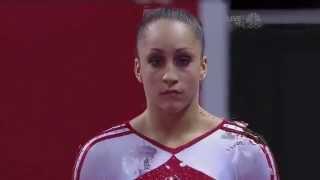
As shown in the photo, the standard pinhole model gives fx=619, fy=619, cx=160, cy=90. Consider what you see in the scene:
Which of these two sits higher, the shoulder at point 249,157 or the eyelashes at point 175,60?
the eyelashes at point 175,60

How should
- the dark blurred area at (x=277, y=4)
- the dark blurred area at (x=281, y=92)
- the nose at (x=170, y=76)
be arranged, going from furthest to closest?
the dark blurred area at (x=281, y=92)
the dark blurred area at (x=277, y=4)
the nose at (x=170, y=76)

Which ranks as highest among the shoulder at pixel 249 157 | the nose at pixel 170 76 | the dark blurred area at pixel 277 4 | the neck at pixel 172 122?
the dark blurred area at pixel 277 4

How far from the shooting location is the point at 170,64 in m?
1.35

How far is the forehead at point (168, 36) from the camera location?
1.35 meters

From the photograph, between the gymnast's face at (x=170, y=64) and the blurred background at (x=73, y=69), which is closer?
the gymnast's face at (x=170, y=64)

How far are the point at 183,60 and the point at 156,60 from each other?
0.19ft

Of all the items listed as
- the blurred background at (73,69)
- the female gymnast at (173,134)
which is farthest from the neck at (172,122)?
the blurred background at (73,69)

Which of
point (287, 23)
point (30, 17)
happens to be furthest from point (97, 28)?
point (287, 23)

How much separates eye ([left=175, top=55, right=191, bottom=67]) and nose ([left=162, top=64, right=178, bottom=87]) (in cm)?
2

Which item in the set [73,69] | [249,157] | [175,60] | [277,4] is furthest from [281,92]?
[175,60]

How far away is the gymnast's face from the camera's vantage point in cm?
135

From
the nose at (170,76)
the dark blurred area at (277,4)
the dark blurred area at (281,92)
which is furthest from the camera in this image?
the dark blurred area at (281,92)

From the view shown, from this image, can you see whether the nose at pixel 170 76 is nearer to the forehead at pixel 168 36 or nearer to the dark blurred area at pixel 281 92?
the forehead at pixel 168 36

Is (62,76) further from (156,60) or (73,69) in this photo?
(156,60)
